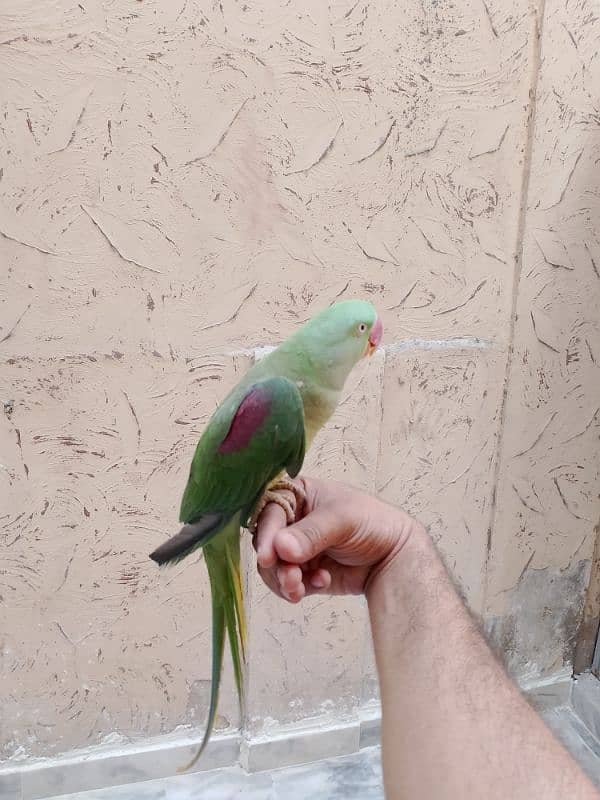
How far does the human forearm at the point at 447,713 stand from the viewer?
2.01 feet

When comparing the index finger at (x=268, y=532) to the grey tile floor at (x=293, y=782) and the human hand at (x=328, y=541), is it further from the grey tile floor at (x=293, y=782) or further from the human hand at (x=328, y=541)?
the grey tile floor at (x=293, y=782)

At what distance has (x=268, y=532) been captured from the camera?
0.75 meters

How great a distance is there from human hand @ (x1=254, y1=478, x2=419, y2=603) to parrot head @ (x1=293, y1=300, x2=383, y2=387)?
0.18 m

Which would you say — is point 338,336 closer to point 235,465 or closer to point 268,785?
point 235,465

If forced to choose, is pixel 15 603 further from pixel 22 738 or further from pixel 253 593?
pixel 253 593

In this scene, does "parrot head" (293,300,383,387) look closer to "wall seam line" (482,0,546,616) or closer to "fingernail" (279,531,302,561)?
"fingernail" (279,531,302,561)

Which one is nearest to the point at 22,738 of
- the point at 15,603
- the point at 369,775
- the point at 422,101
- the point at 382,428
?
the point at 15,603

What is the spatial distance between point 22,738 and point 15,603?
304 mm

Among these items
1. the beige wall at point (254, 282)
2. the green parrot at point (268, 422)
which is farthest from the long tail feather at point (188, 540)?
the beige wall at point (254, 282)

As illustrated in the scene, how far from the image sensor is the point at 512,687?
72 centimetres

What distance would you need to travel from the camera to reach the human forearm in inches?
24.1

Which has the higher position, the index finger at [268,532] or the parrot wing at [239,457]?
the parrot wing at [239,457]

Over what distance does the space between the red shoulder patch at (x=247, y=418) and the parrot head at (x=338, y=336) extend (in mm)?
70

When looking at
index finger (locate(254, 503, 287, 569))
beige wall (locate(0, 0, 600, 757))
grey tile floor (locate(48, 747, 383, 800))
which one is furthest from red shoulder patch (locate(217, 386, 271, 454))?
grey tile floor (locate(48, 747, 383, 800))
